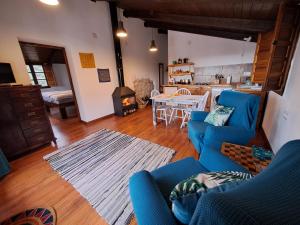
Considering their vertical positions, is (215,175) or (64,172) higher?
(215,175)

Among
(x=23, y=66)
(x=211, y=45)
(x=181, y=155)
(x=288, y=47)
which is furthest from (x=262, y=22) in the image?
(x=23, y=66)

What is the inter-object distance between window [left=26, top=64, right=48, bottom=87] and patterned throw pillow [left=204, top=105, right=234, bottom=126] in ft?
24.6

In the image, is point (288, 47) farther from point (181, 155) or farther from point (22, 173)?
point (22, 173)

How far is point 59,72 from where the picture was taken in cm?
693

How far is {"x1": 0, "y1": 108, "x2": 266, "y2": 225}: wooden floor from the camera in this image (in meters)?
1.41

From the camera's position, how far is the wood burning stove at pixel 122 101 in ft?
13.8

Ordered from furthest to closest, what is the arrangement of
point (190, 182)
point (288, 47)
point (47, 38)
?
point (47, 38)
point (288, 47)
point (190, 182)

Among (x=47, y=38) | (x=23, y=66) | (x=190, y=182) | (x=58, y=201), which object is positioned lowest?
(x=58, y=201)

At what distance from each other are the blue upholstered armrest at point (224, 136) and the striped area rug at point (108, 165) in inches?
31.0

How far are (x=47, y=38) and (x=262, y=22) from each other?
425 centimetres

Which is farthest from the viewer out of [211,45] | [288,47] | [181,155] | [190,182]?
[211,45]

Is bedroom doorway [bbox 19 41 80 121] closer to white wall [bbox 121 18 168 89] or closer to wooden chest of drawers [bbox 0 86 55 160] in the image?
wooden chest of drawers [bbox 0 86 55 160]

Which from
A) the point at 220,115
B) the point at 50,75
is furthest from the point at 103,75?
the point at 50,75

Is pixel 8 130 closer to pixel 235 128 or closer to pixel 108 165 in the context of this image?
pixel 108 165
